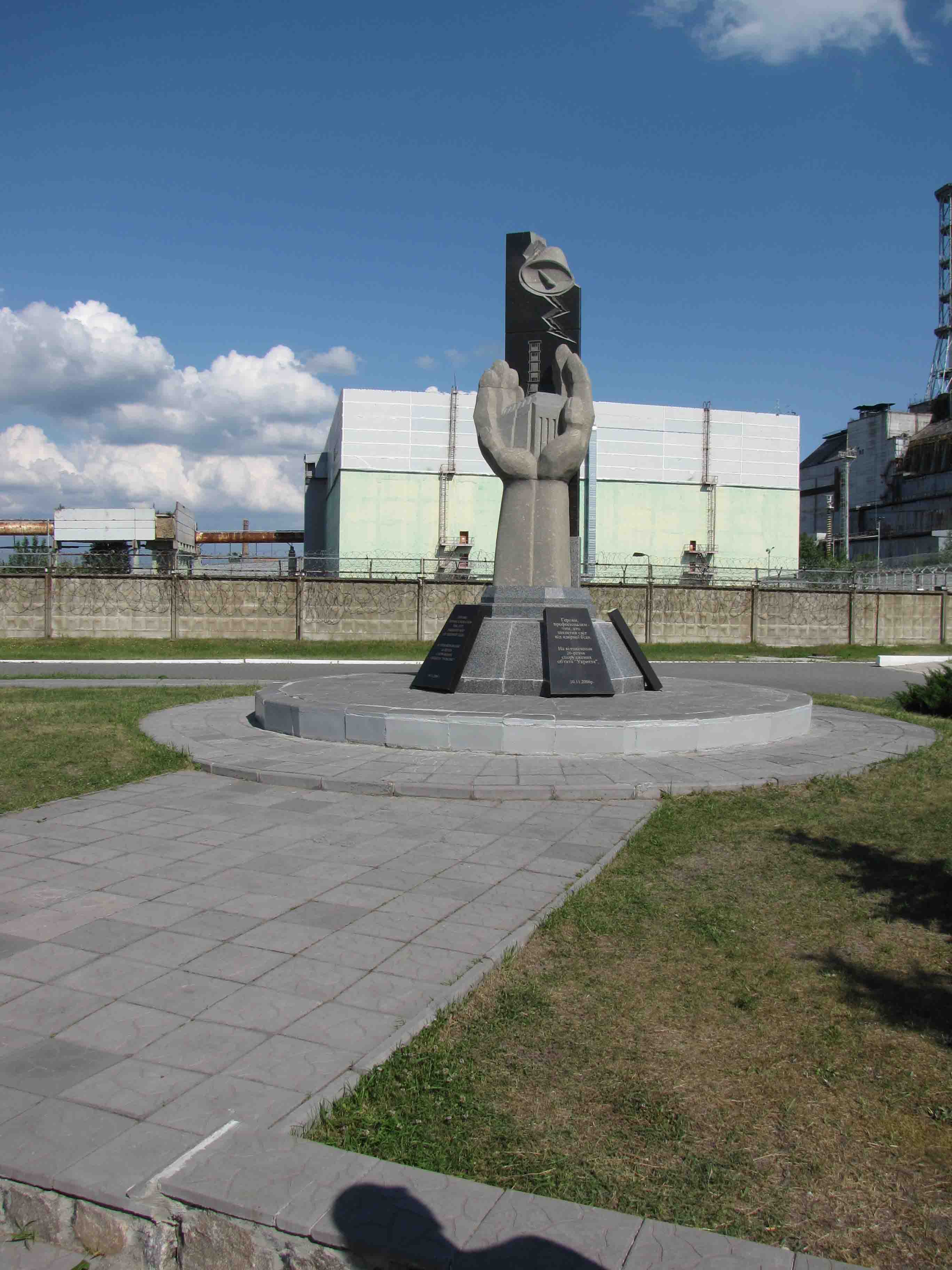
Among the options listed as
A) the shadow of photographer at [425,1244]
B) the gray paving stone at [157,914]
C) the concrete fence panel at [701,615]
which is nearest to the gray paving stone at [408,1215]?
the shadow of photographer at [425,1244]

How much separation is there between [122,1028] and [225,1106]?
0.78 m

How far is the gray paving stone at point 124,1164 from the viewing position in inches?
106

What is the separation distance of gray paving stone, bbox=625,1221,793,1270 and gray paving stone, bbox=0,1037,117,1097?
1.96 metres

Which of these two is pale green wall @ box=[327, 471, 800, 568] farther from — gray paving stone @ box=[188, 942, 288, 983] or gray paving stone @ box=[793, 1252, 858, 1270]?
gray paving stone @ box=[793, 1252, 858, 1270]

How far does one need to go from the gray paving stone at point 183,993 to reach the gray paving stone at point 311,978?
0.58ft

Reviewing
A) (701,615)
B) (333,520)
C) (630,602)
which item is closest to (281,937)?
(630,602)

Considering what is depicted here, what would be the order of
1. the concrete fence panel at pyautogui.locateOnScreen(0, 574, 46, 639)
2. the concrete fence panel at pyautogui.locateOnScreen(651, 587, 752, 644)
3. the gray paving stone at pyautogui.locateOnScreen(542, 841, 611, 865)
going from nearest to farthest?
1. the gray paving stone at pyautogui.locateOnScreen(542, 841, 611, 865)
2. the concrete fence panel at pyautogui.locateOnScreen(0, 574, 46, 639)
3. the concrete fence panel at pyautogui.locateOnScreen(651, 587, 752, 644)

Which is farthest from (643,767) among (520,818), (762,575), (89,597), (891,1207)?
(762,575)

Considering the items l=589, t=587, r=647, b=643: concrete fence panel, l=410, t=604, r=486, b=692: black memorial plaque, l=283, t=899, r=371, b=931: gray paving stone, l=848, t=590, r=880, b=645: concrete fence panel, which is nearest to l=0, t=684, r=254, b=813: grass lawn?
l=410, t=604, r=486, b=692: black memorial plaque

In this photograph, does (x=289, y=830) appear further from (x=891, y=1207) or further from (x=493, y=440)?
(x=493, y=440)

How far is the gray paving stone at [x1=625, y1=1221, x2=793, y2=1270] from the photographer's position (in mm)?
2367

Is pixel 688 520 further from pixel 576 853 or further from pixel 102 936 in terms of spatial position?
pixel 102 936

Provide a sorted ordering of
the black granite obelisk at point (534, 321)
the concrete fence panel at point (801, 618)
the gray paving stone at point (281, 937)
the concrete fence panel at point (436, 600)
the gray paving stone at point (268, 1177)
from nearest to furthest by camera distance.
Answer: the gray paving stone at point (268, 1177) → the gray paving stone at point (281, 937) → the black granite obelisk at point (534, 321) → the concrete fence panel at point (436, 600) → the concrete fence panel at point (801, 618)

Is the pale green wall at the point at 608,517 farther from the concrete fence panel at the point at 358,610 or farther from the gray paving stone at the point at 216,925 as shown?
the gray paving stone at the point at 216,925
